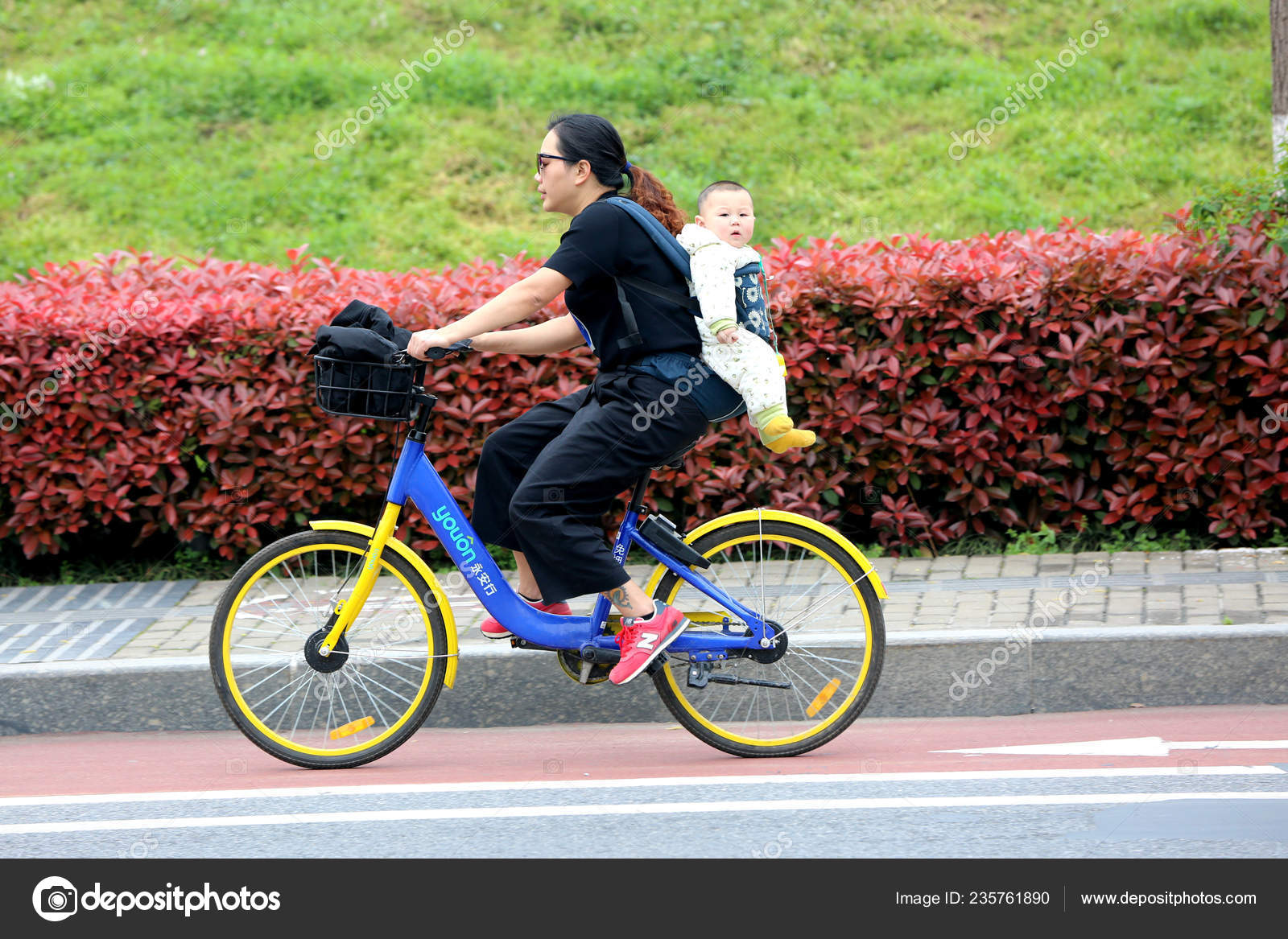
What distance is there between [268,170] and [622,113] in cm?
306

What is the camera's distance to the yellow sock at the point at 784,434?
435cm

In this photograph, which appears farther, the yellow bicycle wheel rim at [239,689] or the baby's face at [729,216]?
the yellow bicycle wheel rim at [239,689]

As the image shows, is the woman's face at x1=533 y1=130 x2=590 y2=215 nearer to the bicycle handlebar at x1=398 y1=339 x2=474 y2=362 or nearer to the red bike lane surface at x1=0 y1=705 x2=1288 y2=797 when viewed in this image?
the bicycle handlebar at x1=398 y1=339 x2=474 y2=362

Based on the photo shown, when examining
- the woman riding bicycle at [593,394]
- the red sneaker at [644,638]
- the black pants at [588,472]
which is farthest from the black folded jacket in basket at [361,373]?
the red sneaker at [644,638]

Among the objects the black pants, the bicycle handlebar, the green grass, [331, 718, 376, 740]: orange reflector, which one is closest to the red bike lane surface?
[331, 718, 376, 740]: orange reflector

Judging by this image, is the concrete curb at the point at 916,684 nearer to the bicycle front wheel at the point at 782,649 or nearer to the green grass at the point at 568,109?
the bicycle front wheel at the point at 782,649

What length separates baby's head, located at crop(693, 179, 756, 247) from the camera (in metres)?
4.40

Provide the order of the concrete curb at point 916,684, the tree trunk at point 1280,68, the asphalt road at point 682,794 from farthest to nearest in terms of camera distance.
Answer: the tree trunk at point 1280,68 < the concrete curb at point 916,684 < the asphalt road at point 682,794

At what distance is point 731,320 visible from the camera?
430cm

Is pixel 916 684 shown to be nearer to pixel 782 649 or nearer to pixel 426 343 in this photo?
pixel 782 649

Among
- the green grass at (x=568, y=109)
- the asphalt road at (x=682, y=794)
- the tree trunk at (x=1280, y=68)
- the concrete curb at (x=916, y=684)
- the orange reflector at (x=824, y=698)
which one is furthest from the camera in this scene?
the green grass at (x=568, y=109)

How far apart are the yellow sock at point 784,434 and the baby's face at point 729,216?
56 cm

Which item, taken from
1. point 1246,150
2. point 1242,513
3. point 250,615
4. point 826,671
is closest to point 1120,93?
point 1246,150

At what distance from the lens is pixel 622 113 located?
41.3 ft
